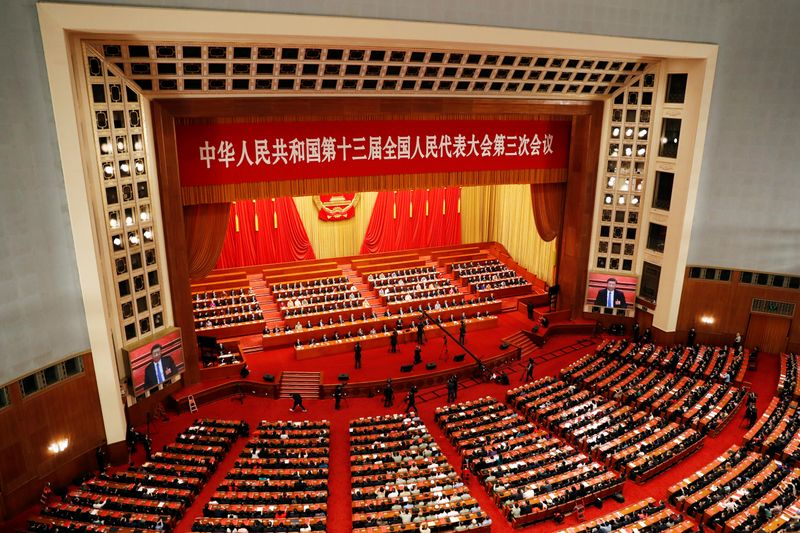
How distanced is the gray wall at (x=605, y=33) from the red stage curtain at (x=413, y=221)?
1106 cm

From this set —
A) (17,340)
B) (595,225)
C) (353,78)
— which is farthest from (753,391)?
(17,340)

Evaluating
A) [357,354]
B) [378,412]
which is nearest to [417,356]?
[357,354]

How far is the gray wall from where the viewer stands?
10.7 m

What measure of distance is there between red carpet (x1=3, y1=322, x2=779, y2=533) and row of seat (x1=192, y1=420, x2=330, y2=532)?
42 centimetres

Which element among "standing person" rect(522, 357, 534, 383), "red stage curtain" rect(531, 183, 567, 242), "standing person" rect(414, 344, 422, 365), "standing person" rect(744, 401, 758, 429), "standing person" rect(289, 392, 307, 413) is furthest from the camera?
"red stage curtain" rect(531, 183, 567, 242)

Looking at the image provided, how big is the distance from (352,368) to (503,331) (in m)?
5.73

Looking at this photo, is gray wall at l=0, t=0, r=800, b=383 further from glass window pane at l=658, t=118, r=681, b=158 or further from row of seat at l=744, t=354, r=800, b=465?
row of seat at l=744, t=354, r=800, b=465

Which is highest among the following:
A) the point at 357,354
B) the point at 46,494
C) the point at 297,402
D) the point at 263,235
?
the point at 263,235

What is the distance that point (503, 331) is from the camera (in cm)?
1995

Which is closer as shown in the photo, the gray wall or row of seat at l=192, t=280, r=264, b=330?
the gray wall

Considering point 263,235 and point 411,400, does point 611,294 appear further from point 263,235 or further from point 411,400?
point 263,235

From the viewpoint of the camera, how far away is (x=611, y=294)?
19578mm

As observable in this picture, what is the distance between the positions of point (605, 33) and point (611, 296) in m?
8.62

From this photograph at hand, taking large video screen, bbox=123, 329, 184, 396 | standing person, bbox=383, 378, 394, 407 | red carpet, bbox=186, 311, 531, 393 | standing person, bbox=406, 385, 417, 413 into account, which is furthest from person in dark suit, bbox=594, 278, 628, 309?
large video screen, bbox=123, 329, 184, 396
